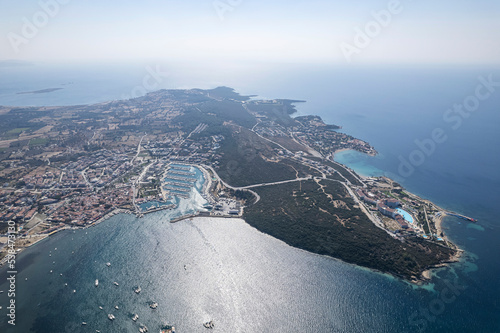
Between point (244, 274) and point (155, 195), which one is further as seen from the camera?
point (155, 195)

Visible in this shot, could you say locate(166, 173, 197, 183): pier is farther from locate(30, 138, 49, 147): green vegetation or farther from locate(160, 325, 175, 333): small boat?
locate(30, 138, 49, 147): green vegetation

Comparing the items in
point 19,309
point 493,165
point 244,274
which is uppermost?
point 493,165

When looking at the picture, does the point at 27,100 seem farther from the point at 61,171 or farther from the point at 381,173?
the point at 381,173

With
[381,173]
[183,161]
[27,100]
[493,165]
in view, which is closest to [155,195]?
[183,161]

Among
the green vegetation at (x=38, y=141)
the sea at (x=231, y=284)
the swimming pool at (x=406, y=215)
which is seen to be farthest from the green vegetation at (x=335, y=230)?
the green vegetation at (x=38, y=141)

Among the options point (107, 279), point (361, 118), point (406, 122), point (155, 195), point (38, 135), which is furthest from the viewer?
point (361, 118)
